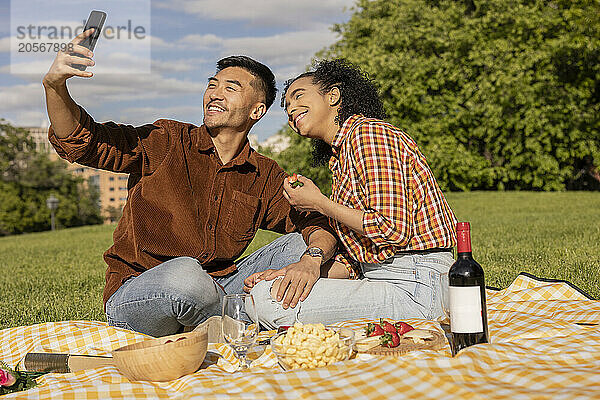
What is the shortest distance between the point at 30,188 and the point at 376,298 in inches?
1814

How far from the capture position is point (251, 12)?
81.3ft

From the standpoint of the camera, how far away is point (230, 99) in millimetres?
3924

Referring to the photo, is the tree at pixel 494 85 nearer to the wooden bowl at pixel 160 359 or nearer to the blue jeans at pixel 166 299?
the blue jeans at pixel 166 299

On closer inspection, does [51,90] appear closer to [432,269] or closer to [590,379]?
[432,269]

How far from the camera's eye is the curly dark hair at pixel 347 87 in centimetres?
365

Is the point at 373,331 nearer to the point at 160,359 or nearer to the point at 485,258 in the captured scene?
the point at 160,359

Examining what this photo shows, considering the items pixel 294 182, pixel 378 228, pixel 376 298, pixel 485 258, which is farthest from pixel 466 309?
pixel 485 258

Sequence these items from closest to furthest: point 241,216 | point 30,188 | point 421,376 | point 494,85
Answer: point 421,376 → point 241,216 → point 494,85 → point 30,188

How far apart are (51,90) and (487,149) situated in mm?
21402

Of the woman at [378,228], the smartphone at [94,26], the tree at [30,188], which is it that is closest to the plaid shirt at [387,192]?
the woman at [378,228]

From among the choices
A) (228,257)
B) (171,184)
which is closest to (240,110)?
(171,184)

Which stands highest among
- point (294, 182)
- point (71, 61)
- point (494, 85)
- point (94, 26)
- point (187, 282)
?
point (494, 85)

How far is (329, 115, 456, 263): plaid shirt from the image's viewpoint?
3162mm

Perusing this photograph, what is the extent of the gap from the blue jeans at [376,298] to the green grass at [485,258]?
7.51ft
